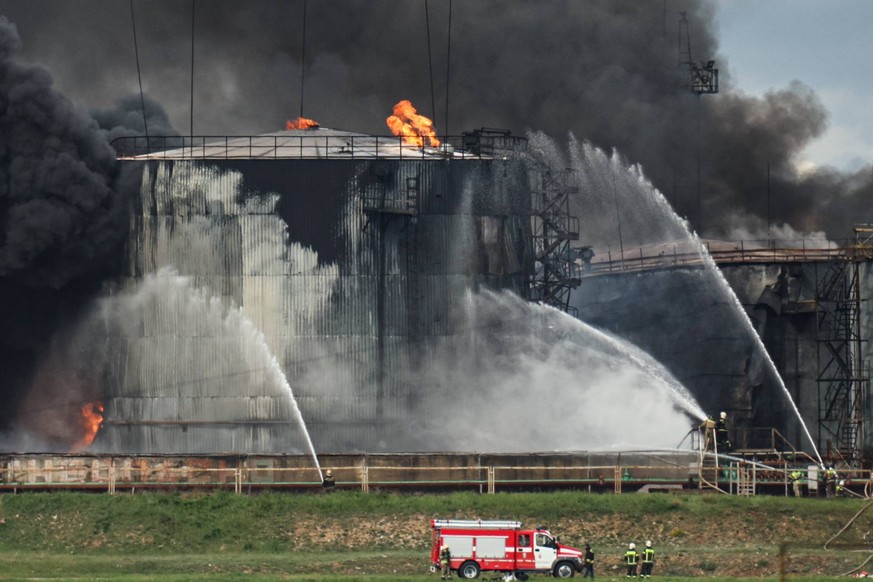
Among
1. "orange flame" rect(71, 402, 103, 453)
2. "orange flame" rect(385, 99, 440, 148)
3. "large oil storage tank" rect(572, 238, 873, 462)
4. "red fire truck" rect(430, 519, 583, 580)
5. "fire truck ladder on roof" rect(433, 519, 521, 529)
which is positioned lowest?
"red fire truck" rect(430, 519, 583, 580)

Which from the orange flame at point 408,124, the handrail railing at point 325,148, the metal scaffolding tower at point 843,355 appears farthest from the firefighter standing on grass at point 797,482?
the orange flame at point 408,124

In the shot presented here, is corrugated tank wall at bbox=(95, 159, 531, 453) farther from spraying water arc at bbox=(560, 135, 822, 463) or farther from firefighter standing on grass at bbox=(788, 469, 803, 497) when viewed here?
firefighter standing on grass at bbox=(788, 469, 803, 497)

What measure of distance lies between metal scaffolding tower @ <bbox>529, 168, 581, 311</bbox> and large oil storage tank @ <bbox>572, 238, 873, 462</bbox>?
6697mm

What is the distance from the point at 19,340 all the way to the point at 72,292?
292 cm

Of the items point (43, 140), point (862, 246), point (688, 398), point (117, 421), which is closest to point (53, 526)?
point (117, 421)

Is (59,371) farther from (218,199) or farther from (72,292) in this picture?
(218,199)

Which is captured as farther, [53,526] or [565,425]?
[565,425]

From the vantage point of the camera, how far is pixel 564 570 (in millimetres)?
51219

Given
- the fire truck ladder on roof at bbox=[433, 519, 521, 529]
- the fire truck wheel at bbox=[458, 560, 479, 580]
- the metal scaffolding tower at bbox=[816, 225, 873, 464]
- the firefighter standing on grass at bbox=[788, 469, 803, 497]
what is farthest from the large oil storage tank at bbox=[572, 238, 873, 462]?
the fire truck wheel at bbox=[458, 560, 479, 580]

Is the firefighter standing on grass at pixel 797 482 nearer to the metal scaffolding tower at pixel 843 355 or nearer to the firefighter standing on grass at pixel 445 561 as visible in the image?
the metal scaffolding tower at pixel 843 355

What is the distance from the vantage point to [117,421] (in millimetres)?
71938

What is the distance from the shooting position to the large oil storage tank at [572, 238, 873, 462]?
75062 mm

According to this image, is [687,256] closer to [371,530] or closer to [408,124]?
[408,124]

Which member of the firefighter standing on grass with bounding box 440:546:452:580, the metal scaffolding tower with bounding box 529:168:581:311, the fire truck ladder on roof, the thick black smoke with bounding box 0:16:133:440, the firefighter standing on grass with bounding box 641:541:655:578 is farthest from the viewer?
the metal scaffolding tower with bounding box 529:168:581:311
